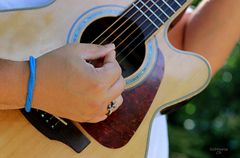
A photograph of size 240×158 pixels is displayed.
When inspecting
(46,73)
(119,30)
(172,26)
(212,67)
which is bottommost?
(212,67)

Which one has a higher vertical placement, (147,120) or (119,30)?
(119,30)

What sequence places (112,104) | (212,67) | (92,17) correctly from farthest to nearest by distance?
(212,67) < (92,17) < (112,104)

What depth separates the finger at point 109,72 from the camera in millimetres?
899

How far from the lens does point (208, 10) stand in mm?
1239

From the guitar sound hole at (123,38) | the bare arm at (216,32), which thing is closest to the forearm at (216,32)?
the bare arm at (216,32)

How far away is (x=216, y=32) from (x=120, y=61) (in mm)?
261

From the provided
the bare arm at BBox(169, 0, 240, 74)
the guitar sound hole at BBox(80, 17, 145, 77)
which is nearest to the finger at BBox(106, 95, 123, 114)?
the guitar sound hole at BBox(80, 17, 145, 77)

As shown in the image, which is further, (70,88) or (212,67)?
(212,67)

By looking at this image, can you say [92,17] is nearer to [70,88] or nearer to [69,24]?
[69,24]

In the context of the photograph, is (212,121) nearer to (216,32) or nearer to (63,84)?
(216,32)

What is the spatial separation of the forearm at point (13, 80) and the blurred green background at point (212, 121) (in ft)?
4.93

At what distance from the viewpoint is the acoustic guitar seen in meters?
0.97

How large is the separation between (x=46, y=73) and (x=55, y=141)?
0.17 metres

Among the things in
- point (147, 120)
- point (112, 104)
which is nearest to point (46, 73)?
point (112, 104)
